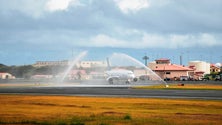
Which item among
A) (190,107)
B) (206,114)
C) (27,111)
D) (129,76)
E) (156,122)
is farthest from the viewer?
(129,76)

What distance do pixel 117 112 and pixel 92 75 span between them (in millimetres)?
111777

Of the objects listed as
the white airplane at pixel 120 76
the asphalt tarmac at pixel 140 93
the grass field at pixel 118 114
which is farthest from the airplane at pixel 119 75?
the grass field at pixel 118 114

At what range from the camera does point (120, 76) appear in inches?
5394

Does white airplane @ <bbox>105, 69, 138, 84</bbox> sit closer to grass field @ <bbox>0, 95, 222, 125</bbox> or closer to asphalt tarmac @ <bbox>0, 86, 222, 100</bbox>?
asphalt tarmac @ <bbox>0, 86, 222, 100</bbox>

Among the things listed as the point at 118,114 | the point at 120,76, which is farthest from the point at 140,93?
the point at 120,76

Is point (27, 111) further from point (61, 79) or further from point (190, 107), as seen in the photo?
point (61, 79)

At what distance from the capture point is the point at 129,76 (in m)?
135

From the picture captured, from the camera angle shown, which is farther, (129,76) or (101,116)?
(129,76)

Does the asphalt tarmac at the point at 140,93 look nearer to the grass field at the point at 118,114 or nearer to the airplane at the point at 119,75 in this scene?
the grass field at the point at 118,114

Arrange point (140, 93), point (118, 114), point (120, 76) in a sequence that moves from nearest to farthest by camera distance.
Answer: point (118, 114), point (140, 93), point (120, 76)

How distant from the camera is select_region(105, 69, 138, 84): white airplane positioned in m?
135

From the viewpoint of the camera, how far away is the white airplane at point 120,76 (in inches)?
5305

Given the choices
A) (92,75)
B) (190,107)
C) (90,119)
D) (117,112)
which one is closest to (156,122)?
(90,119)

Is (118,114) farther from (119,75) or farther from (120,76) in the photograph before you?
(120,76)
